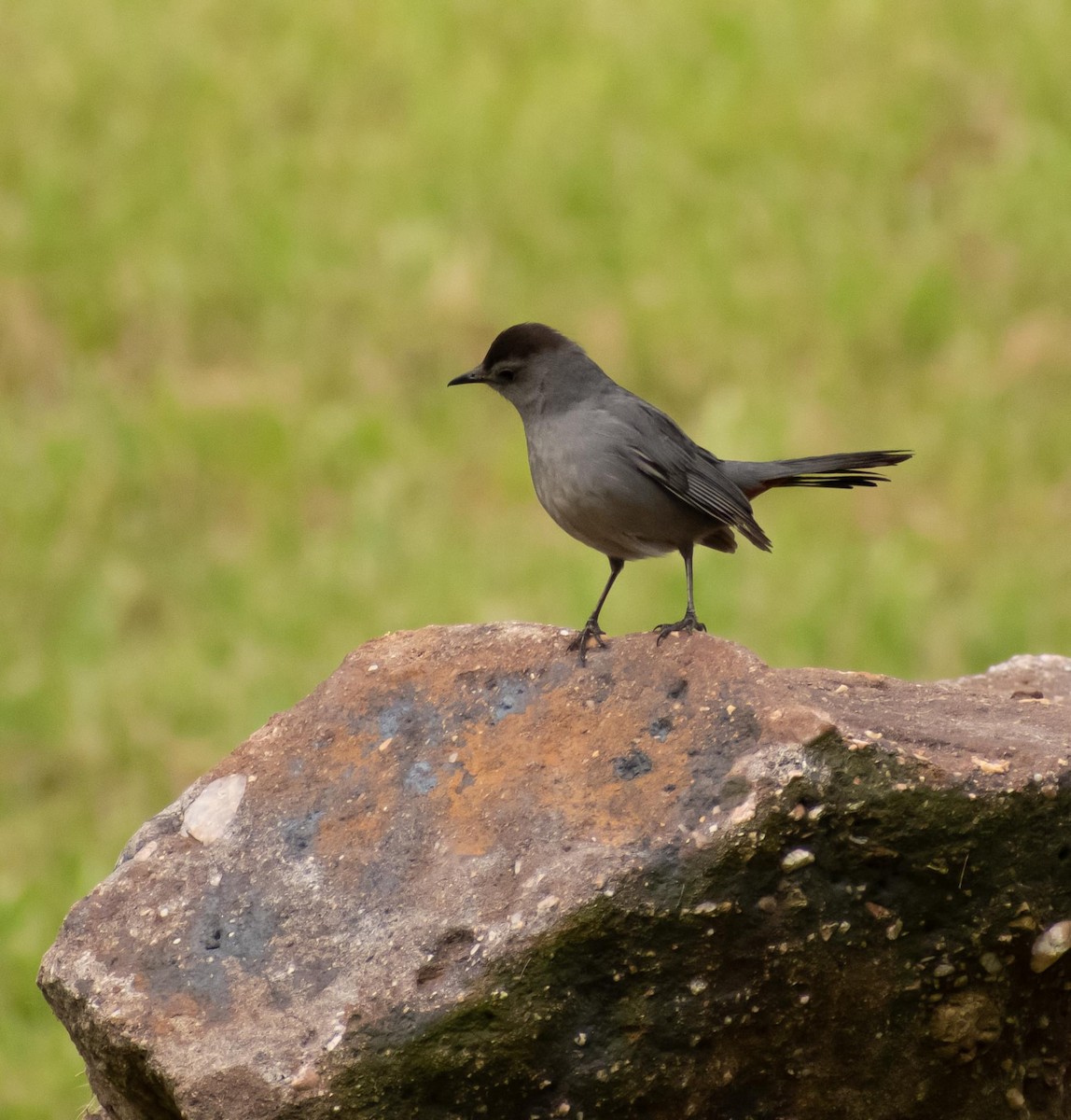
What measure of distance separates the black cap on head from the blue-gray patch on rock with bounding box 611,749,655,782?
6.10ft

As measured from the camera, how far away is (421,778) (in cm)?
416

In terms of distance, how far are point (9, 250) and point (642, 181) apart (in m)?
4.58

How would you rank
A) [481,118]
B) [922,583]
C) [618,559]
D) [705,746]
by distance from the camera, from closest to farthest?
[705,746] < [618,559] < [922,583] < [481,118]

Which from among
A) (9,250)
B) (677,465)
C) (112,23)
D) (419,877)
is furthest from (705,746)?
(112,23)

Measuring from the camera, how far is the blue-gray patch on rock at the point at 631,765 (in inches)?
156

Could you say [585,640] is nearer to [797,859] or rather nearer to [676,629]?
[676,629]

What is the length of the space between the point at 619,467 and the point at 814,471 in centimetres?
71

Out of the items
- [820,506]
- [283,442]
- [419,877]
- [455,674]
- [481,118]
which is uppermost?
[481,118]

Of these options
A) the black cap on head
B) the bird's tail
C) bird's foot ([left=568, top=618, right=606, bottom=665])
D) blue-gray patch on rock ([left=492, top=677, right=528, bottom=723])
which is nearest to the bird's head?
the black cap on head

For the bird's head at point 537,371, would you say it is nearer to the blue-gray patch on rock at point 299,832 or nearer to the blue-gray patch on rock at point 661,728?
the blue-gray patch on rock at point 661,728

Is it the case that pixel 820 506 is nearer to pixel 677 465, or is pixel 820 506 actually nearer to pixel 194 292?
pixel 194 292

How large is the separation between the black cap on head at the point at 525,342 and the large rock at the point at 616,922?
153 cm

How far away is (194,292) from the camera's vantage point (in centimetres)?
1202

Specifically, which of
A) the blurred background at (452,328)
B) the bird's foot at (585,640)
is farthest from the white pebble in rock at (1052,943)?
the blurred background at (452,328)
